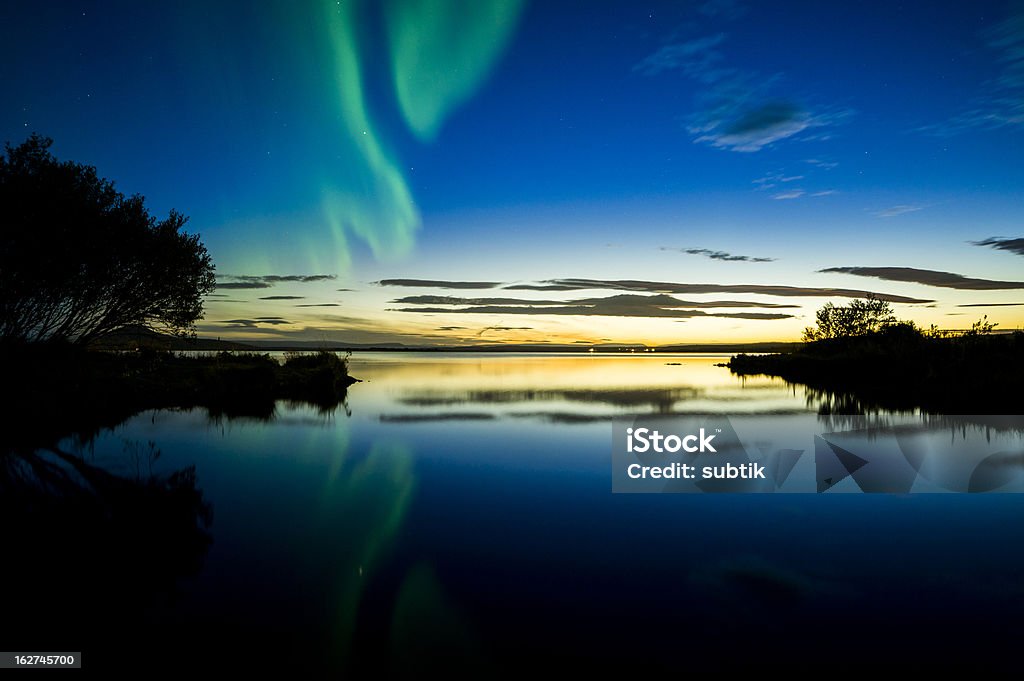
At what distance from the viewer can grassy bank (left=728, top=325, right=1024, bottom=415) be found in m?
29.2

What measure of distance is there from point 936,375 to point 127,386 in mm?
50570

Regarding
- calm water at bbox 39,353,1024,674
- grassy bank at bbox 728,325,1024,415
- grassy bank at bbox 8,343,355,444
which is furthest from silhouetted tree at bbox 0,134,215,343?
grassy bank at bbox 728,325,1024,415

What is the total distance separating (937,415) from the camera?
28.1 metres

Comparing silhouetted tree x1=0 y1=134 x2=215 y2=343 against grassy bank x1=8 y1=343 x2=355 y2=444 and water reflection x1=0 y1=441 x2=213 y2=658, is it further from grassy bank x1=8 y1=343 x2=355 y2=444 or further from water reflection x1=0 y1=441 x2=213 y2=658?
water reflection x1=0 y1=441 x2=213 y2=658

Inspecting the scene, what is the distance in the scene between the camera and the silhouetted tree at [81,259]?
25531 mm

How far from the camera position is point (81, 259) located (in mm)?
27125

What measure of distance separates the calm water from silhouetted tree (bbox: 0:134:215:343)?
520 inches

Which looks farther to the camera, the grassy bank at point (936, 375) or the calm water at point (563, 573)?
the grassy bank at point (936, 375)

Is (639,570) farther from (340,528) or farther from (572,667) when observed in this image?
(340,528)

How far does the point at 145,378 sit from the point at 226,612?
3382 centimetres

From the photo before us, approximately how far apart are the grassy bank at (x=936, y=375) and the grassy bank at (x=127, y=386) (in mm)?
35077

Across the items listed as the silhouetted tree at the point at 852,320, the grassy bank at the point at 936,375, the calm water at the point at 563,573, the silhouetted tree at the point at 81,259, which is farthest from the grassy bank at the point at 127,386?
the silhouetted tree at the point at 852,320

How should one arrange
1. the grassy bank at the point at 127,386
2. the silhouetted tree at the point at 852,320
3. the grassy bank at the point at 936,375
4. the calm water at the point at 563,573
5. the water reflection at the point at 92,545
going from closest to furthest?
the calm water at the point at 563,573
the water reflection at the point at 92,545
the grassy bank at the point at 127,386
the grassy bank at the point at 936,375
the silhouetted tree at the point at 852,320

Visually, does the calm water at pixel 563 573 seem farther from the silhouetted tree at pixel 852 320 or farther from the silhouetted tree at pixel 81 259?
the silhouetted tree at pixel 852 320
